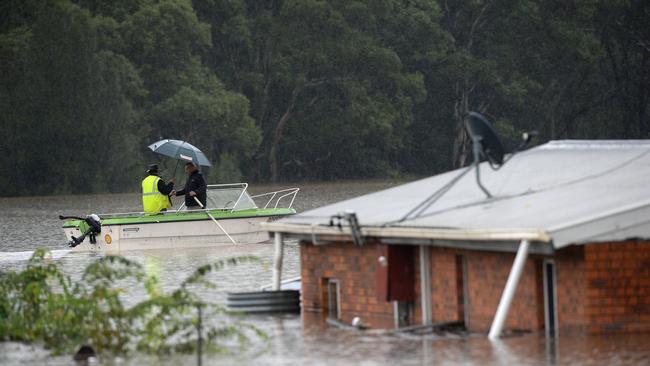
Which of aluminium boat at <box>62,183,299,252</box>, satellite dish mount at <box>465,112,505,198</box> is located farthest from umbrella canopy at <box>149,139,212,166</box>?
satellite dish mount at <box>465,112,505,198</box>

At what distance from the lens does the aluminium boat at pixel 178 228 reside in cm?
3838

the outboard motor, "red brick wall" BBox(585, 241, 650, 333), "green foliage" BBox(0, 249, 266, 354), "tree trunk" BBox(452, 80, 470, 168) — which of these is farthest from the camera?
"tree trunk" BBox(452, 80, 470, 168)

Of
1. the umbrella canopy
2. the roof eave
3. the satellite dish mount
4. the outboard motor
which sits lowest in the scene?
the roof eave

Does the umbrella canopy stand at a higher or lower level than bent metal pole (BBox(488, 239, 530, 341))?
higher

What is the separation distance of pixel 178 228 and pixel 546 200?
65.8 ft

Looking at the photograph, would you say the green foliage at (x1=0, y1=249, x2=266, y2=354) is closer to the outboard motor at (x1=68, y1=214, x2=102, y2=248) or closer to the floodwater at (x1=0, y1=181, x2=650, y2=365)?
the floodwater at (x1=0, y1=181, x2=650, y2=365)

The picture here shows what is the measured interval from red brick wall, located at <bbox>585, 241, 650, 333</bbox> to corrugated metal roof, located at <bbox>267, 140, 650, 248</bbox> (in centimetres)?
48

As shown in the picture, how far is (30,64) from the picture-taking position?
79188 millimetres

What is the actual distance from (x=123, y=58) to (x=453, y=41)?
21698mm

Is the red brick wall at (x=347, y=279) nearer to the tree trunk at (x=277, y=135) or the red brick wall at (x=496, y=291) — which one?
the red brick wall at (x=496, y=291)

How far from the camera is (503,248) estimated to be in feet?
59.9

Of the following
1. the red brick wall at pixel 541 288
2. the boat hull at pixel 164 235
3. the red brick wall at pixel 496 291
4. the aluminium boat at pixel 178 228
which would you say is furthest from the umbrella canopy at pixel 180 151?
the red brick wall at pixel 496 291

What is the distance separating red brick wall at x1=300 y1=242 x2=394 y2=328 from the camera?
70.0 ft

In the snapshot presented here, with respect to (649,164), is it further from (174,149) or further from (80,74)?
(80,74)
